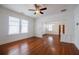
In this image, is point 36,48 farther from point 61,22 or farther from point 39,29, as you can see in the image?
point 61,22

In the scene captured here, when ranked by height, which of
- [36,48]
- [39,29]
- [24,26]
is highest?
[24,26]

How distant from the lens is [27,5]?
2539 mm

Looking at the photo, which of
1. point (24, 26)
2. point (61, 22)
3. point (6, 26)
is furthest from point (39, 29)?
point (6, 26)

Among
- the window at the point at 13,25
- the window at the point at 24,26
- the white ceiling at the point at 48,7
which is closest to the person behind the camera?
the white ceiling at the point at 48,7

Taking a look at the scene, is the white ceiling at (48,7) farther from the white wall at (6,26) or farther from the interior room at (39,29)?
the white wall at (6,26)

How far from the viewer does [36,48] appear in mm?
2699

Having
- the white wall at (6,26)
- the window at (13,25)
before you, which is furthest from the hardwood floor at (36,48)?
the window at (13,25)

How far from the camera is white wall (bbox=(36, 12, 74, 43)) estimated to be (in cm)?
261

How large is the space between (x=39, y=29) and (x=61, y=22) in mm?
729

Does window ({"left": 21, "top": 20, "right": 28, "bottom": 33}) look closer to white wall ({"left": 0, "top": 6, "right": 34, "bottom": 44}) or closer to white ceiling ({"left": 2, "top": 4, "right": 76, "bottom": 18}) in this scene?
white wall ({"left": 0, "top": 6, "right": 34, "bottom": 44})

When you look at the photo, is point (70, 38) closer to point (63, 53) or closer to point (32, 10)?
point (63, 53)

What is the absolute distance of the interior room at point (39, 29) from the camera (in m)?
2.56

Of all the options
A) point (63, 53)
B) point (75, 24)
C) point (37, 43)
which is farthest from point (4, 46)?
point (75, 24)
